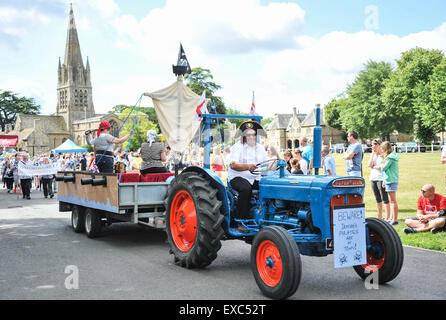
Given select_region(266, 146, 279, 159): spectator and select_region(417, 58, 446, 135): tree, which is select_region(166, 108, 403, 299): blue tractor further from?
select_region(417, 58, 446, 135): tree

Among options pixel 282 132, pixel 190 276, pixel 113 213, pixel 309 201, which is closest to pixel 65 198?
pixel 113 213

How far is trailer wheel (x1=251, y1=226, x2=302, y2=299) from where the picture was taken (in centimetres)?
467

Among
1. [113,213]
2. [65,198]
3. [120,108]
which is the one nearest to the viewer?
[113,213]

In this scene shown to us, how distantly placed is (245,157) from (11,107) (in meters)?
126

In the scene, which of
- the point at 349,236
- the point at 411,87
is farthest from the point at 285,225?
the point at 411,87

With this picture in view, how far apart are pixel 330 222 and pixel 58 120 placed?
134 meters

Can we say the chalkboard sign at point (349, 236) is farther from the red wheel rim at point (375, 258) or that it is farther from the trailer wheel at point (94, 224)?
the trailer wheel at point (94, 224)

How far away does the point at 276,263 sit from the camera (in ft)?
16.3

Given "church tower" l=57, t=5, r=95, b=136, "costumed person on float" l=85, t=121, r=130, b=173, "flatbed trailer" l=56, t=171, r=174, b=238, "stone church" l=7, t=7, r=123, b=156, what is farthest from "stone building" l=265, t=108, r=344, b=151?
"flatbed trailer" l=56, t=171, r=174, b=238

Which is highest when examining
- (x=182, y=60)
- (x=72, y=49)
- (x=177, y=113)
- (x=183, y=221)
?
(x=72, y=49)

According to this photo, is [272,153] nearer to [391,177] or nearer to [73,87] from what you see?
[391,177]

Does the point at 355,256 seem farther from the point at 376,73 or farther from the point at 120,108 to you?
the point at 120,108

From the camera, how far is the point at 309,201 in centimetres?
520

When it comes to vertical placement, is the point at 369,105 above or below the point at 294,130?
above
